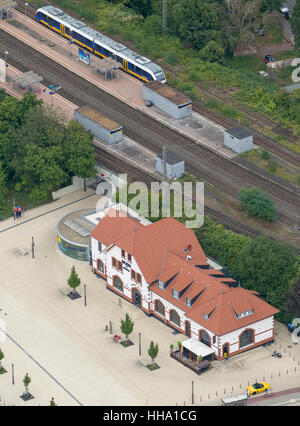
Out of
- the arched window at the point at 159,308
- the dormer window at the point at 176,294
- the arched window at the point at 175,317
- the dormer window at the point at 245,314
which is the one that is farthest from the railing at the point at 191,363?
the arched window at the point at 159,308

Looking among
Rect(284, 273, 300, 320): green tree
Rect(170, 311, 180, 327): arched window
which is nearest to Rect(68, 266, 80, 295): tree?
Rect(170, 311, 180, 327): arched window

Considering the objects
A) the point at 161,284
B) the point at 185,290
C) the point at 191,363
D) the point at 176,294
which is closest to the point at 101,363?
the point at 191,363

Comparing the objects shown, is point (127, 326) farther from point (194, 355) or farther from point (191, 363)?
point (191, 363)

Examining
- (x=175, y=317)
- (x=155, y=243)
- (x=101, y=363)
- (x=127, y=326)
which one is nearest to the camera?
(x=101, y=363)

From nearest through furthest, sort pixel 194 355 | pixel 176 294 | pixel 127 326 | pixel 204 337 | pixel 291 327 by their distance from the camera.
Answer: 1. pixel 194 355
2. pixel 204 337
3. pixel 127 326
4. pixel 176 294
5. pixel 291 327

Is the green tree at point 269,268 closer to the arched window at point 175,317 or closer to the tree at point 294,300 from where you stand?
the tree at point 294,300

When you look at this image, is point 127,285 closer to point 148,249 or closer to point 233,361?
point 148,249

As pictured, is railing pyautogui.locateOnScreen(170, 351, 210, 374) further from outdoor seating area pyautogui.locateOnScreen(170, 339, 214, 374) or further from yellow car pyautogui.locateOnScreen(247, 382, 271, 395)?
yellow car pyautogui.locateOnScreen(247, 382, 271, 395)
